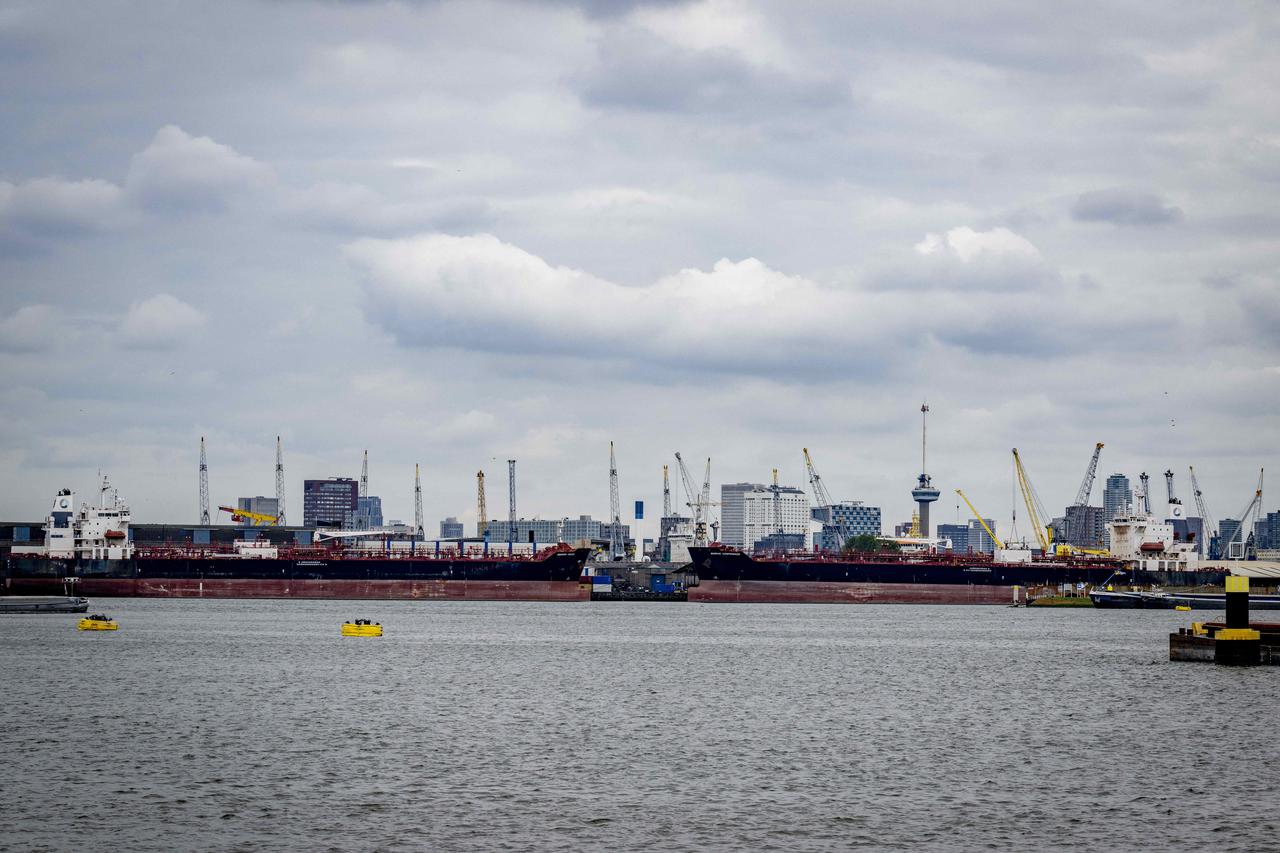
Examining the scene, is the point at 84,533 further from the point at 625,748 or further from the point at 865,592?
the point at 625,748

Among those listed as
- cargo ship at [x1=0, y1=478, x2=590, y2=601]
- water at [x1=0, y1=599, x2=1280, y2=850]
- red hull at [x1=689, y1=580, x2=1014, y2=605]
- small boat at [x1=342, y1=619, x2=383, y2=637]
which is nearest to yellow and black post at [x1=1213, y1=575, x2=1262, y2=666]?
water at [x1=0, y1=599, x2=1280, y2=850]

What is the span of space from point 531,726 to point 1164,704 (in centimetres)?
2573

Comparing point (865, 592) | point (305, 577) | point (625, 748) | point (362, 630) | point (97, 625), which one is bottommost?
point (865, 592)

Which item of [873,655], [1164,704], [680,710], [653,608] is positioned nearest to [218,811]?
[680,710]

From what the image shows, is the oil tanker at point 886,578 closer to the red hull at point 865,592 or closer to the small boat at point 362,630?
the red hull at point 865,592

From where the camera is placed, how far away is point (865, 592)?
167 m

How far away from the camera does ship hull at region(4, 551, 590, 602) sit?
16288 cm

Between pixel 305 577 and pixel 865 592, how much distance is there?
6396 centimetres

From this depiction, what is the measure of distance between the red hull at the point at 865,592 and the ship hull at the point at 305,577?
21.4 meters

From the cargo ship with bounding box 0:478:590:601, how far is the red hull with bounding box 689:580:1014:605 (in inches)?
834

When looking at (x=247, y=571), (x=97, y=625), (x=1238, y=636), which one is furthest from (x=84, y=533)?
(x=1238, y=636)

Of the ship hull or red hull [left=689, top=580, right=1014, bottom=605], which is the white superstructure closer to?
the ship hull

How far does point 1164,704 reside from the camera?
57812 millimetres

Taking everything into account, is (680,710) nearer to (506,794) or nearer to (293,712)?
(293,712)
